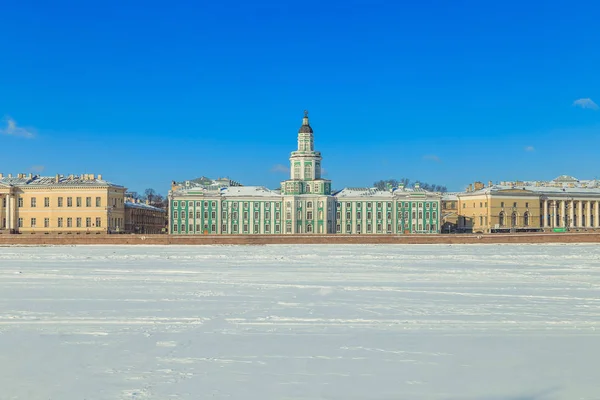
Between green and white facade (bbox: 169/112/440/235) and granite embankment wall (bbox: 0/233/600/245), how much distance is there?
14.2 metres

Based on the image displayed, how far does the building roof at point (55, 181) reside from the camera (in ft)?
205

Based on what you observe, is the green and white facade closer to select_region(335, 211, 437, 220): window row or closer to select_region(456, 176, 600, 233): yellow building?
select_region(335, 211, 437, 220): window row

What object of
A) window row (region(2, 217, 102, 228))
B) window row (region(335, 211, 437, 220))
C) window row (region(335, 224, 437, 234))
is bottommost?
window row (region(335, 224, 437, 234))

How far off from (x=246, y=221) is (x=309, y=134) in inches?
402

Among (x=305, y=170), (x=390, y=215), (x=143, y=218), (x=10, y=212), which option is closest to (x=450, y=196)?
(x=390, y=215)

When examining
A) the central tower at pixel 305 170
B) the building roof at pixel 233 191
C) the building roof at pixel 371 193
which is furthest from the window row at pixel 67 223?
the building roof at pixel 371 193

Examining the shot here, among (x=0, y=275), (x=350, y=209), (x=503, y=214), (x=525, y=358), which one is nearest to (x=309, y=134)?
(x=350, y=209)

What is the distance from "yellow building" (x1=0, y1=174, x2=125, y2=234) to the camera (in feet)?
204

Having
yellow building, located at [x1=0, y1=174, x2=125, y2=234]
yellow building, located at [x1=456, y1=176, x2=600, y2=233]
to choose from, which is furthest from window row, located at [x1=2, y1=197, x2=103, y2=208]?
yellow building, located at [x1=456, y1=176, x2=600, y2=233]

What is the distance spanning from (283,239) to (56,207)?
2341cm

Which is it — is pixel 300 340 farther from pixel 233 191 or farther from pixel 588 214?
pixel 588 214

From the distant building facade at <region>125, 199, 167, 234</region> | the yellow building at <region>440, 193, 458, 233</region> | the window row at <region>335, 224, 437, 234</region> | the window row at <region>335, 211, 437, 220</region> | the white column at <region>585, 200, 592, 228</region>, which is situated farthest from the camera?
the yellow building at <region>440, 193, 458, 233</region>

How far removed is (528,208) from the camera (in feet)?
234

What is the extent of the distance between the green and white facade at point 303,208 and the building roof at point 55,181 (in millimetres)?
6608
